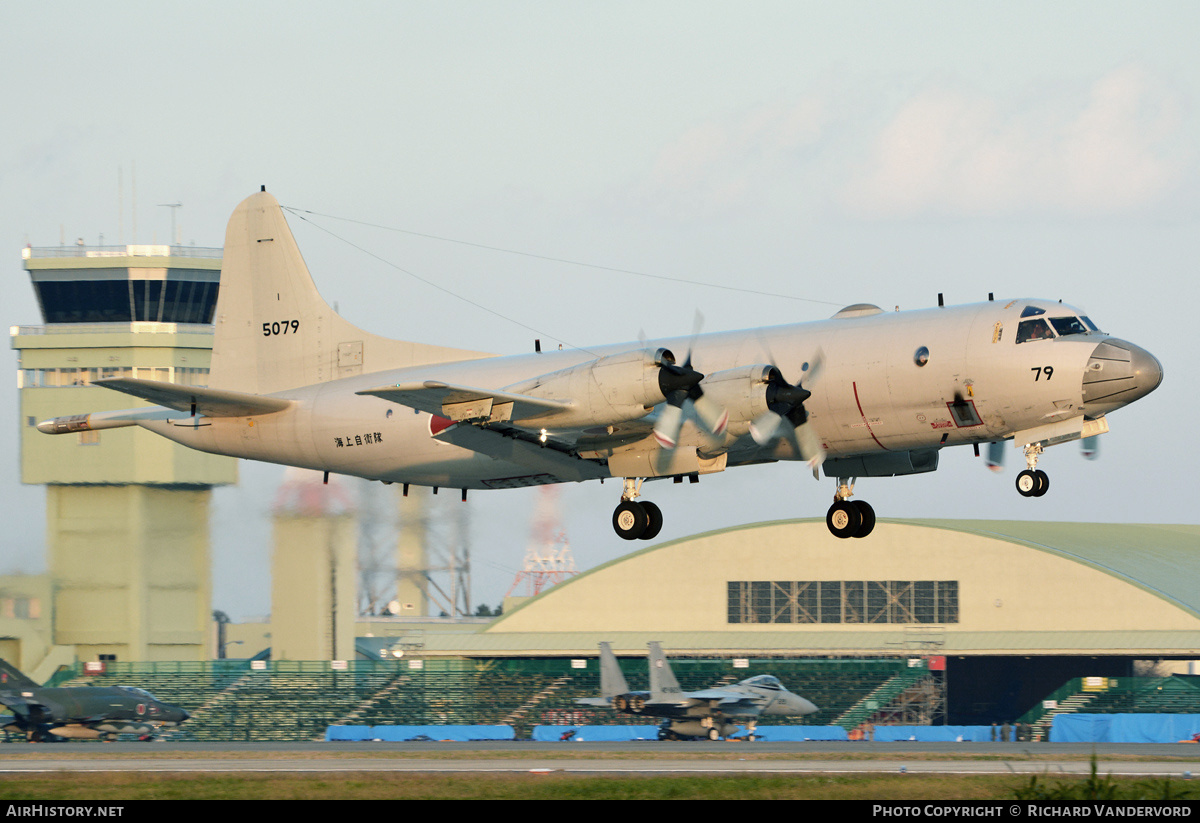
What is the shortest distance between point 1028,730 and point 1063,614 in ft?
35.8

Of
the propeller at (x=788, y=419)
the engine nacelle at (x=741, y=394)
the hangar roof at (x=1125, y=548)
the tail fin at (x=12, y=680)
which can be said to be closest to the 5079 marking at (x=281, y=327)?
the engine nacelle at (x=741, y=394)

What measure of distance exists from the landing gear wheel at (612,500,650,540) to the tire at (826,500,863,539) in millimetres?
3797

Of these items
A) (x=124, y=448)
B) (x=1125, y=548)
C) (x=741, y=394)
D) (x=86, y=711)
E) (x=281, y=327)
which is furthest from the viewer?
(x=124, y=448)

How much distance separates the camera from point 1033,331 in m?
26.2

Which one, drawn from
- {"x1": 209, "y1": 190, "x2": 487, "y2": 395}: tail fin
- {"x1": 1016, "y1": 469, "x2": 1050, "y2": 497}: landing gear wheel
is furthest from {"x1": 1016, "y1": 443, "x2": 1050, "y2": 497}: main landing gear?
{"x1": 209, "y1": 190, "x2": 487, "y2": 395}: tail fin

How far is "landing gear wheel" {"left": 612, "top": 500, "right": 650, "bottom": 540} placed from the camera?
28.9 meters

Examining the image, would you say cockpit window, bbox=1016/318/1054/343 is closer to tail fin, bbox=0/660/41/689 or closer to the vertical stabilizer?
the vertical stabilizer

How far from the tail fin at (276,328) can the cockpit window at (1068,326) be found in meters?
12.9

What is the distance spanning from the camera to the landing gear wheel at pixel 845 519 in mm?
29203

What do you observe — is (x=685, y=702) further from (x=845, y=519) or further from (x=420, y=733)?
(x=845, y=519)

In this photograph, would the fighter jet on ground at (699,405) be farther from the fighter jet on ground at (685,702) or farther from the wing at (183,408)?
the fighter jet on ground at (685,702)

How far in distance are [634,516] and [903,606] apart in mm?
39109

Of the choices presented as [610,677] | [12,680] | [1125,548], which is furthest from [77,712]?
[1125,548]
